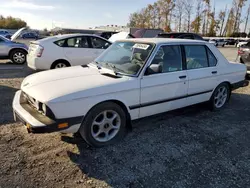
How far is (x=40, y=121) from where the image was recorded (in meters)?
2.82

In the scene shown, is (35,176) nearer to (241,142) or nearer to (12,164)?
(12,164)

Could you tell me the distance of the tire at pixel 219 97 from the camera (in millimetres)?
4958

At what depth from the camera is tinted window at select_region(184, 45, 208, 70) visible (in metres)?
4.32

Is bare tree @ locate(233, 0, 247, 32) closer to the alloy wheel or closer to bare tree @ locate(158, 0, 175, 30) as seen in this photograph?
bare tree @ locate(158, 0, 175, 30)

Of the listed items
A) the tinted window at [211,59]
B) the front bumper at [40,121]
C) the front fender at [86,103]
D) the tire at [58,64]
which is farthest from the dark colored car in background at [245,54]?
the front bumper at [40,121]

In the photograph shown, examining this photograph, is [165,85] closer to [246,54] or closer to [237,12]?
[246,54]

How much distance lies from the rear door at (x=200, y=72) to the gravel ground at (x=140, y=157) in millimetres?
578

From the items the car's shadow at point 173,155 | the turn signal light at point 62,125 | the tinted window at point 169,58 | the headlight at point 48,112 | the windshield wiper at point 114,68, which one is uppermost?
the tinted window at point 169,58

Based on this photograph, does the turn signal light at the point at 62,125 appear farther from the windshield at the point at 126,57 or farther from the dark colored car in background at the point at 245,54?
the dark colored car in background at the point at 245,54

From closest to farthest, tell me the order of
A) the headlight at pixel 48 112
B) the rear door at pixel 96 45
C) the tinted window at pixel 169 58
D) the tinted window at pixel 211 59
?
the headlight at pixel 48 112 → the tinted window at pixel 169 58 → the tinted window at pixel 211 59 → the rear door at pixel 96 45

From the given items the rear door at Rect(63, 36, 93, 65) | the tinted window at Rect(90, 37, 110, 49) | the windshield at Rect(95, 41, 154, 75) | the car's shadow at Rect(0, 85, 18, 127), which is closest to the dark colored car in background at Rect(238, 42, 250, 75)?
the tinted window at Rect(90, 37, 110, 49)

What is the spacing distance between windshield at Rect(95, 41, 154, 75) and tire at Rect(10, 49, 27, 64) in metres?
8.25

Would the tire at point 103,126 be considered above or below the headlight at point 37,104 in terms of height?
below

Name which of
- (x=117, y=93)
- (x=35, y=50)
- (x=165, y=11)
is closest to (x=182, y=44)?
(x=117, y=93)
